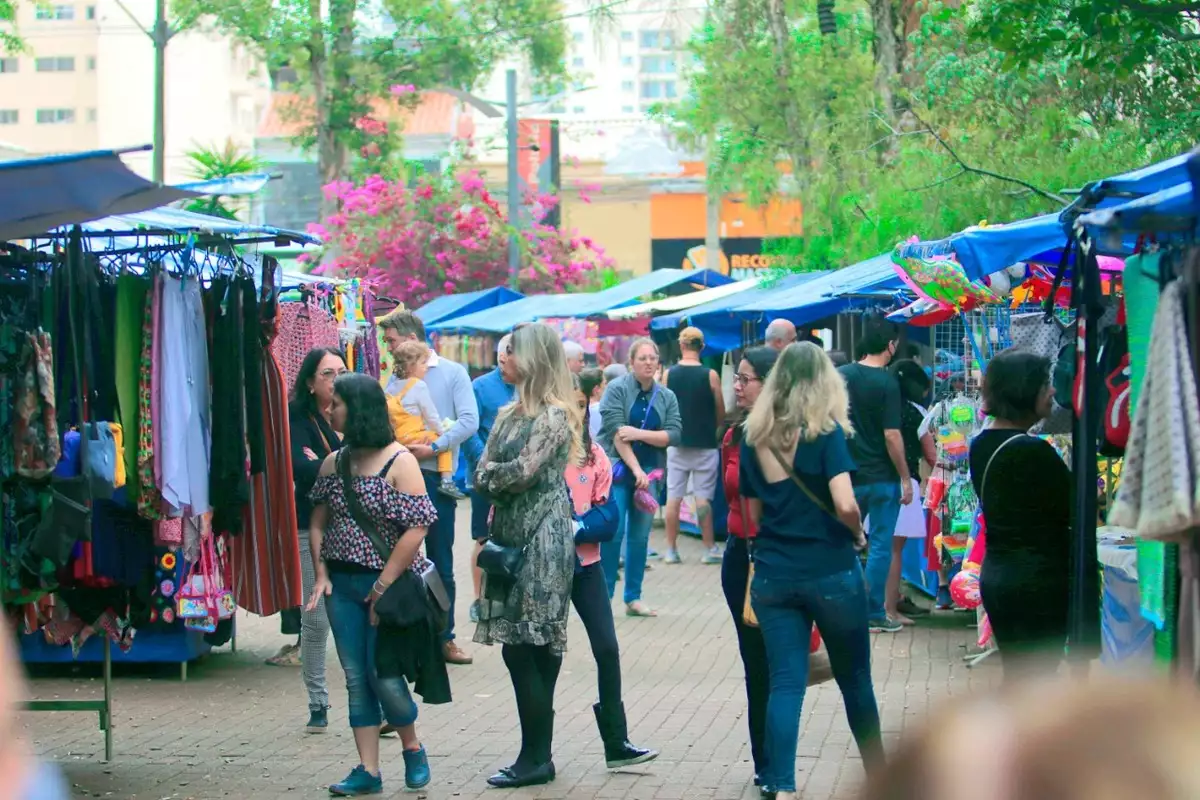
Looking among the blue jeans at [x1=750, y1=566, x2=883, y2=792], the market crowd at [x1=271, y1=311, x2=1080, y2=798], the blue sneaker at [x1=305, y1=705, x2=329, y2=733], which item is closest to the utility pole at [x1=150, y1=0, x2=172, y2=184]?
the blue sneaker at [x1=305, y1=705, x2=329, y2=733]

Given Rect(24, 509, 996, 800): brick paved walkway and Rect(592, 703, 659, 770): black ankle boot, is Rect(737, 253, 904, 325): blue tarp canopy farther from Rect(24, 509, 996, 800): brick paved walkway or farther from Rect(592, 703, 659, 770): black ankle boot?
Rect(592, 703, 659, 770): black ankle boot

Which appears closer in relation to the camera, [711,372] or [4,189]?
[4,189]

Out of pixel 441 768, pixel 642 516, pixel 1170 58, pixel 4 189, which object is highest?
pixel 1170 58

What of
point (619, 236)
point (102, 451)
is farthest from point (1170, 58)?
point (619, 236)

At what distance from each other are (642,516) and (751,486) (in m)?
5.28

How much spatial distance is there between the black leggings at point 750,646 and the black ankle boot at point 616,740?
643mm

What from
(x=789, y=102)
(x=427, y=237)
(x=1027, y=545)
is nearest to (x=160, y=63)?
(x=427, y=237)

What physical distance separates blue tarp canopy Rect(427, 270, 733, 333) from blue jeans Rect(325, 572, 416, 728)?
569 inches

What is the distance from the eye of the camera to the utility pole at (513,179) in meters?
30.4

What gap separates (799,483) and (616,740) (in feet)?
5.61

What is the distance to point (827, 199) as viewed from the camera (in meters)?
18.3

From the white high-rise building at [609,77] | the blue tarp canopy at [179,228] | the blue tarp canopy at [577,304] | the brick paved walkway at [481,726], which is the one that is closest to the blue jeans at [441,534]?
the brick paved walkway at [481,726]

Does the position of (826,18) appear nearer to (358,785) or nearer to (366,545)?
(366,545)

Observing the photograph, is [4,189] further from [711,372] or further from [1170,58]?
[711,372]
